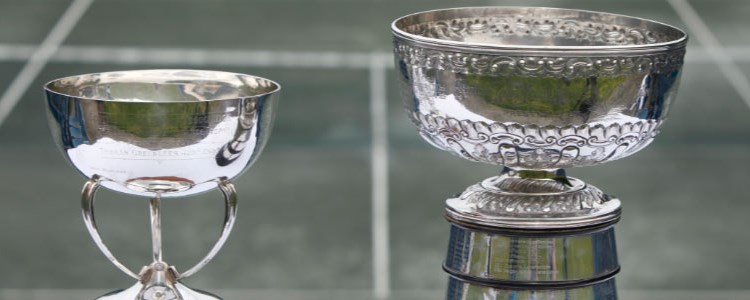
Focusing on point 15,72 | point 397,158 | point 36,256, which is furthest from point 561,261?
point 15,72

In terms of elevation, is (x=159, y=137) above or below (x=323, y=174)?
above

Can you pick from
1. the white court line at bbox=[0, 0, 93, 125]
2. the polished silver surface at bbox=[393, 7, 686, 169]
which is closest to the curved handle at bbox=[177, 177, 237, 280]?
the polished silver surface at bbox=[393, 7, 686, 169]

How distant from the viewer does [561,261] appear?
1.22 m

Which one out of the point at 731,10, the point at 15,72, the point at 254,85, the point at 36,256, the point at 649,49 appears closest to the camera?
the point at 649,49

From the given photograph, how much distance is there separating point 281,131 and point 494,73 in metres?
2.05

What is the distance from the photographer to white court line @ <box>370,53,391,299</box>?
7.41ft

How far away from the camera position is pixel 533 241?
1215mm

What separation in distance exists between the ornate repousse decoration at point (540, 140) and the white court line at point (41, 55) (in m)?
2.20

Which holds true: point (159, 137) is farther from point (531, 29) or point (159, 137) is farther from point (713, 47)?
point (713, 47)

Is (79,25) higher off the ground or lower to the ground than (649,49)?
lower

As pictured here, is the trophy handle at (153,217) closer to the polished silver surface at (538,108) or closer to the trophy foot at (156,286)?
the trophy foot at (156,286)

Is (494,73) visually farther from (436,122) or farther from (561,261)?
(561,261)

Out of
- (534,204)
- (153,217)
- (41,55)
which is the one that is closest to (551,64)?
(534,204)

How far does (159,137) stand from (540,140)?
0.32 meters
